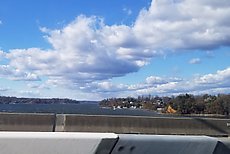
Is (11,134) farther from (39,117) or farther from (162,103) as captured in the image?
(162,103)

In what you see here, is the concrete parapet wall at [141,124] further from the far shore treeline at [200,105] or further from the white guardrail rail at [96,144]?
the far shore treeline at [200,105]

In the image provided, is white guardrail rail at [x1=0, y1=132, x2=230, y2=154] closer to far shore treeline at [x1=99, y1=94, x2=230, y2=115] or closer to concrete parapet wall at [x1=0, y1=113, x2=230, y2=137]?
concrete parapet wall at [x1=0, y1=113, x2=230, y2=137]

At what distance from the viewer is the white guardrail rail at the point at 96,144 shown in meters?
4.13

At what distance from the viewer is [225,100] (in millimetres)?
131875

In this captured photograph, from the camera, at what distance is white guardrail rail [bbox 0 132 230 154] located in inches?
163

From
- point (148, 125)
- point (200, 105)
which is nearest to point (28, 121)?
point (148, 125)

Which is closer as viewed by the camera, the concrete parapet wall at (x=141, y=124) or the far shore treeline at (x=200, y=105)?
the concrete parapet wall at (x=141, y=124)

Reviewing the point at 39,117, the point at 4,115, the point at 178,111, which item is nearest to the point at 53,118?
the point at 39,117

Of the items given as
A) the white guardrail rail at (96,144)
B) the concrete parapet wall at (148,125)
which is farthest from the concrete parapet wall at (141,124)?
the white guardrail rail at (96,144)

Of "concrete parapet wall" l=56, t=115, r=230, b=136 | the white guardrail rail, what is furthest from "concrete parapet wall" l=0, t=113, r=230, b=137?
the white guardrail rail

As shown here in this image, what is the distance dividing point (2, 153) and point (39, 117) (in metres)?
11.2

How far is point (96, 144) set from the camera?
14.1ft

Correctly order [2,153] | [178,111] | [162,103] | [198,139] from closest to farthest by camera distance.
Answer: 1. [2,153]
2. [198,139]
3. [178,111]
4. [162,103]

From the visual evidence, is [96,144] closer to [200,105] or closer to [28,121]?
[28,121]
